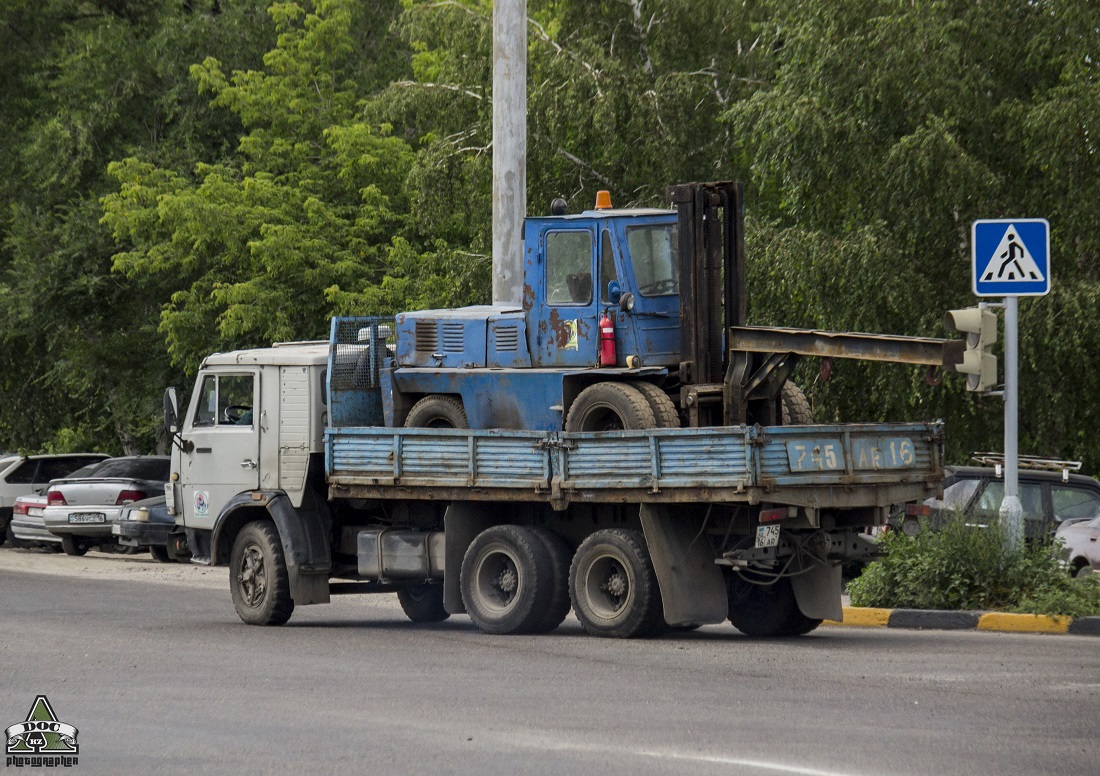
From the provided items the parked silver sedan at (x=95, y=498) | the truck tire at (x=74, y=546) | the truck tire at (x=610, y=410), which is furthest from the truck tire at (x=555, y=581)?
the truck tire at (x=74, y=546)

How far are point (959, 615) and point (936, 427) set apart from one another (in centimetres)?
177

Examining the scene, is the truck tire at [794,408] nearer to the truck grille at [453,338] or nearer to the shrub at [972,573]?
the shrub at [972,573]

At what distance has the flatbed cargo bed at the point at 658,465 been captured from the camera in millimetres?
12586

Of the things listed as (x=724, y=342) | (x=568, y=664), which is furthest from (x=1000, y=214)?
(x=568, y=664)

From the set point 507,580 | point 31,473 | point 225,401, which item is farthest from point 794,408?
point 31,473

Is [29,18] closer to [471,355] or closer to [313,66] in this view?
[313,66]

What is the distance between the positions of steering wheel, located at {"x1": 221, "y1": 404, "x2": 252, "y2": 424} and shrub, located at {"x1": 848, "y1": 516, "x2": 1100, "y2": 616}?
20.4 ft

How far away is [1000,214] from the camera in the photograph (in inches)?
912

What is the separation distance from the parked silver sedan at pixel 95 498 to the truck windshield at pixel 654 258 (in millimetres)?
14060

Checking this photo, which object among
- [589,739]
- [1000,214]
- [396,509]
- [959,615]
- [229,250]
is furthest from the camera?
[229,250]

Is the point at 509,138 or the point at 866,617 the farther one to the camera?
the point at 509,138

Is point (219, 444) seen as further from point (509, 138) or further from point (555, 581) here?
point (509, 138)

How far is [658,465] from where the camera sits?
13000 mm

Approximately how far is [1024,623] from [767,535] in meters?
2.69
